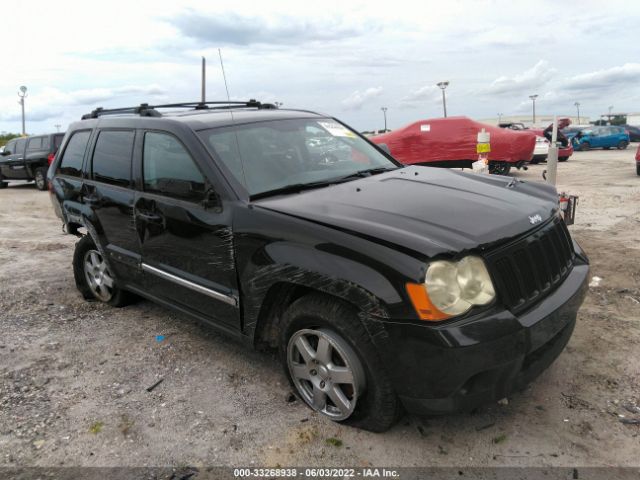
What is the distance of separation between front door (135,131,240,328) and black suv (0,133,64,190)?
13.4 metres

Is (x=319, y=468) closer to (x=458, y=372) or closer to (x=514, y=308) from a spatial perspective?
(x=458, y=372)

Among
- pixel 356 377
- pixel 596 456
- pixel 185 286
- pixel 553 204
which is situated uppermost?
pixel 553 204

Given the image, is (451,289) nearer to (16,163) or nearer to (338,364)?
(338,364)

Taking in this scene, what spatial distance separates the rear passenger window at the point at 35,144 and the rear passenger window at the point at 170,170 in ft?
46.7

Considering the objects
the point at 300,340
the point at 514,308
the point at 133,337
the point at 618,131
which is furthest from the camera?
the point at 618,131

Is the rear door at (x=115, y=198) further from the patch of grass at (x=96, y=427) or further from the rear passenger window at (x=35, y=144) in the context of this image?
the rear passenger window at (x=35, y=144)

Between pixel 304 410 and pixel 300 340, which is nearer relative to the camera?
pixel 300 340

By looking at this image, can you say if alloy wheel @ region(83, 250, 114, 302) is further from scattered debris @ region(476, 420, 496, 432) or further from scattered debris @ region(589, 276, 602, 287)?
scattered debris @ region(589, 276, 602, 287)

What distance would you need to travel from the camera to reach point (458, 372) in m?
2.40

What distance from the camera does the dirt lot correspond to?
8.99 ft

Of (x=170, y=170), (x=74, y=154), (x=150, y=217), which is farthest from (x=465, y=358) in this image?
(x=74, y=154)

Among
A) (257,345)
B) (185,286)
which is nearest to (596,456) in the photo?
(257,345)

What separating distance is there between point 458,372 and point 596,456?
0.92m

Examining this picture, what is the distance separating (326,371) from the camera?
285 cm
